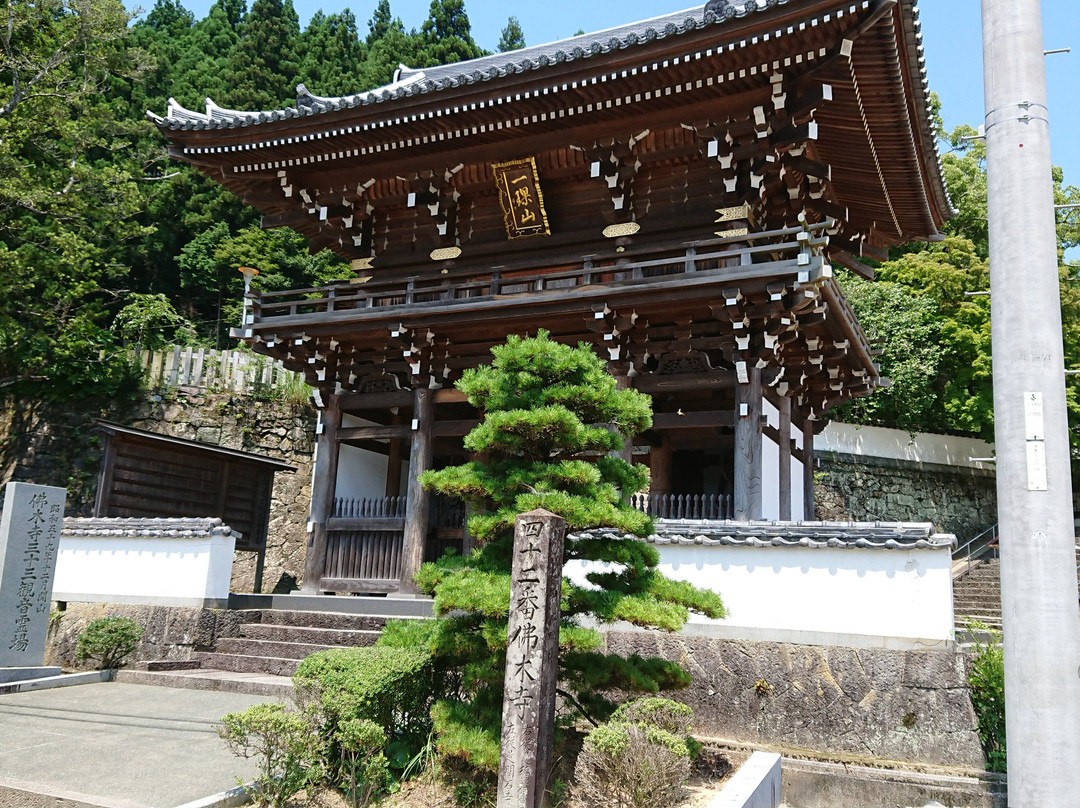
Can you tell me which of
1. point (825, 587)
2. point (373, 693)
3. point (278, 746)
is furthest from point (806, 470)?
point (278, 746)

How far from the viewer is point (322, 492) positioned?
1391cm

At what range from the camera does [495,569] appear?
20.2 feet

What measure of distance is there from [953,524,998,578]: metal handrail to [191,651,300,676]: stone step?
16224 millimetres

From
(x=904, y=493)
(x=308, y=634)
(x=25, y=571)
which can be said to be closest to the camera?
(x=25, y=571)

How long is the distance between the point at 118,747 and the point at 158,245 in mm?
27402

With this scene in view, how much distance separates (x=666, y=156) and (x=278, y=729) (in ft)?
31.2

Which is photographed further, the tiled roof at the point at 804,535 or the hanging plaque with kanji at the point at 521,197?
the hanging plaque with kanji at the point at 521,197

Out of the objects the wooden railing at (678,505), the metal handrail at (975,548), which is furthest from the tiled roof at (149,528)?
the metal handrail at (975,548)

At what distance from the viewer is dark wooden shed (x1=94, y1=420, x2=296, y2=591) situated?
1325 centimetres

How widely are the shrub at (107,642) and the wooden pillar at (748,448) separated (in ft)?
25.8

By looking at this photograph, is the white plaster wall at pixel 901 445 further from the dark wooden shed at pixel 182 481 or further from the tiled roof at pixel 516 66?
the dark wooden shed at pixel 182 481

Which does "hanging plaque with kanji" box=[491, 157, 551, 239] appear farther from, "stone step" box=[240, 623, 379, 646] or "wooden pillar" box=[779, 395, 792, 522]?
"stone step" box=[240, 623, 379, 646]

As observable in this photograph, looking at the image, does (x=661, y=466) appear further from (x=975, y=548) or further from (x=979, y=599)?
(x=975, y=548)

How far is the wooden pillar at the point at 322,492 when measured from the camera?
13641mm
